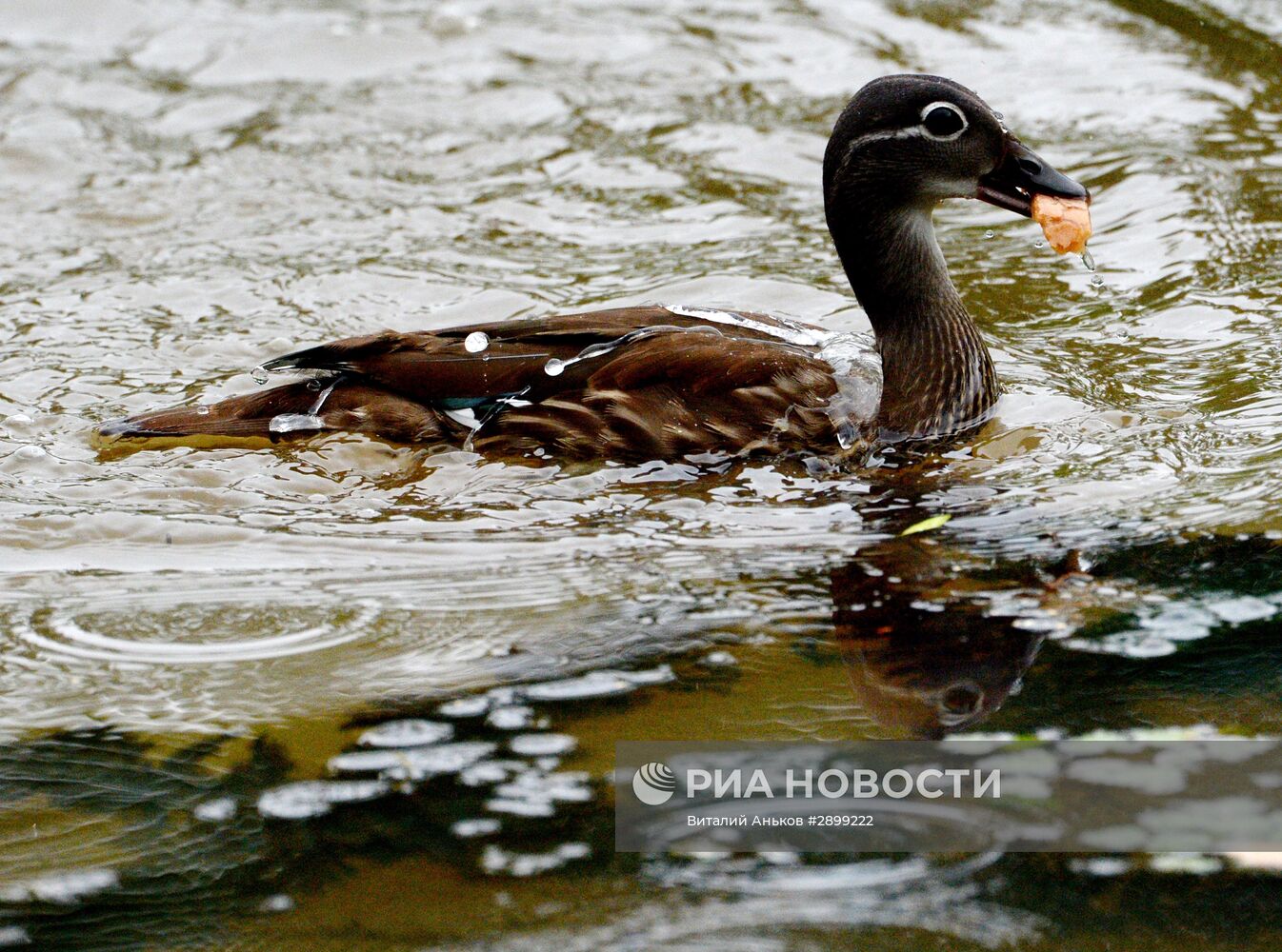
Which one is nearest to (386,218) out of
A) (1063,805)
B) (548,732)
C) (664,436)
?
(664,436)

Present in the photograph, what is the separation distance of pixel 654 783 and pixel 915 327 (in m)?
2.62

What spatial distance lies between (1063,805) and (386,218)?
5.56 meters

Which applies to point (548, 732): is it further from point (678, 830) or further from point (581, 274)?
point (581, 274)

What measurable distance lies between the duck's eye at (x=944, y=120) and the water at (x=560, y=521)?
111cm

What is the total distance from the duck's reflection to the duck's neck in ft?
3.26

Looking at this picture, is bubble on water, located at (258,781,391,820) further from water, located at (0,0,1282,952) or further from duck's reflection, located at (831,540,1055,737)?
duck's reflection, located at (831,540,1055,737)

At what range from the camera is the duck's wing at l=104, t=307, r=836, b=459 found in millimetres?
5582

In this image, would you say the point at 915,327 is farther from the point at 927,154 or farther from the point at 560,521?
the point at 560,521

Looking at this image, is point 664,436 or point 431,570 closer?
point 431,570

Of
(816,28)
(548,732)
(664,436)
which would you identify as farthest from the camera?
(816,28)

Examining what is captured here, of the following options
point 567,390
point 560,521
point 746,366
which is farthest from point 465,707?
point 746,366

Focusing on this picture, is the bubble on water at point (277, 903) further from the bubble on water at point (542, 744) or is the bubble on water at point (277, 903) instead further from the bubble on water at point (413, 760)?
the bubble on water at point (542, 744)

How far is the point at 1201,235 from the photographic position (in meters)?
7.54

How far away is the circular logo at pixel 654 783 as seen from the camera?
3840 millimetres
